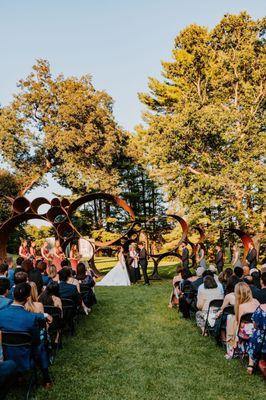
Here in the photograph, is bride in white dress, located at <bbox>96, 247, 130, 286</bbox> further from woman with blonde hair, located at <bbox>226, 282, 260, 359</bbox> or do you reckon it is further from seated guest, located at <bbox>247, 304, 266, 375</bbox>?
seated guest, located at <bbox>247, 304, 266, 375</bbox>

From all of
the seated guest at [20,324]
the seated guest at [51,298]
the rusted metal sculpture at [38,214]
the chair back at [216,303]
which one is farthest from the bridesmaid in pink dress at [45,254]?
the seated guest at [20,324]

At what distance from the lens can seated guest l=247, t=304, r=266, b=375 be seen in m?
4.76

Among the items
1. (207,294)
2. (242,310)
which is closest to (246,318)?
(242,310)

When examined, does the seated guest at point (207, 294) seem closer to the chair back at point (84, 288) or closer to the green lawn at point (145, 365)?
the green lawn at point (145, 365)

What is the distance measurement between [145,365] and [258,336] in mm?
1848

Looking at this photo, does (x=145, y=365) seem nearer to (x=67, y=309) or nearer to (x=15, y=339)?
(x=67, y=309)

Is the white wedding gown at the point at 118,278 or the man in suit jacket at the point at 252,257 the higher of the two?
the man in suit jacket at the point at 252,257

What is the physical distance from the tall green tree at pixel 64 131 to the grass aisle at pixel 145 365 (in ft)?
69.7

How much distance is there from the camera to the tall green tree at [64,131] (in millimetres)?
28312

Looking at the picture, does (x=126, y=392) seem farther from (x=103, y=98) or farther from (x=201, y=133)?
(x=103, y=98)

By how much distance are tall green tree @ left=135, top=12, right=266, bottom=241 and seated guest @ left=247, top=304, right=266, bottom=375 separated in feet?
45.4

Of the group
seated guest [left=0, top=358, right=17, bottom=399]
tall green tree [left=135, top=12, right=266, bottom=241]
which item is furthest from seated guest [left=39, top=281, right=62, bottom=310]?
tall green tree [left=135, top=12, right=266, bottom=241]

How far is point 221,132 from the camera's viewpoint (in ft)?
63.5

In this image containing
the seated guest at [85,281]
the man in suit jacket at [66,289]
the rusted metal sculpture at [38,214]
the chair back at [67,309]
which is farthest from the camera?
the rusted metal sculpture at [38,214]
